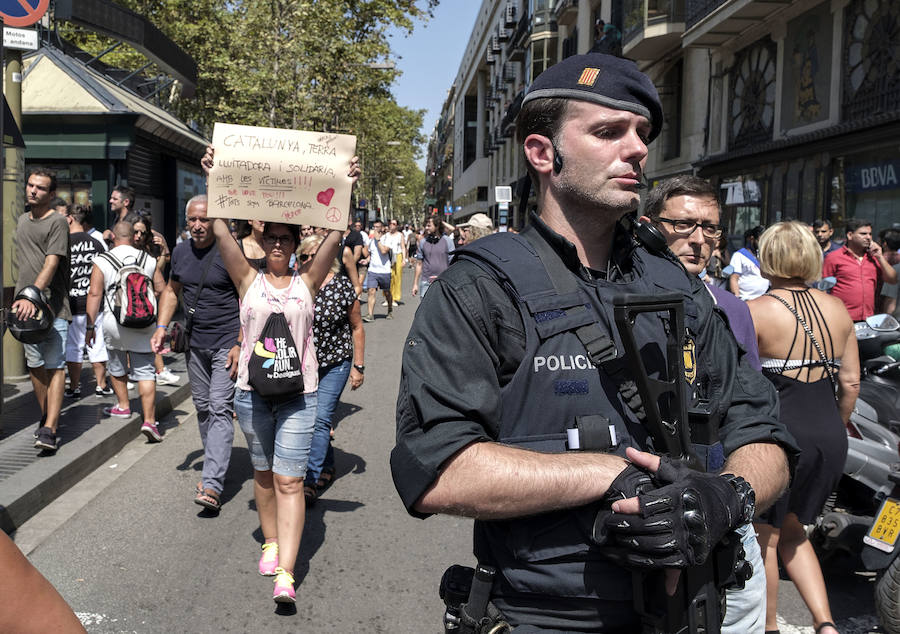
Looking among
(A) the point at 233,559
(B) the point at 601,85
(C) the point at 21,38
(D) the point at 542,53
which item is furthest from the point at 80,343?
(D) the point at 542,53

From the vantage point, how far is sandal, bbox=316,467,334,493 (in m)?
5.82

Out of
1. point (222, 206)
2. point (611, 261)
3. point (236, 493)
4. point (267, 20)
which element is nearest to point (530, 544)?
point (611, 261)

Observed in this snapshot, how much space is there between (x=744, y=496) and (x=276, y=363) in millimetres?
2925

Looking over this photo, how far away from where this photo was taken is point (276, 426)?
432 centimetres

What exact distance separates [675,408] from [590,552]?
13.2 inches

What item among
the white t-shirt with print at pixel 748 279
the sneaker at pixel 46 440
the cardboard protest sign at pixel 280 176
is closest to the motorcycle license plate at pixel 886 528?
the cardboard protest sign at pixel 280 176

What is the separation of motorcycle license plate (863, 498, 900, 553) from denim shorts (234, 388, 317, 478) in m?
2.70

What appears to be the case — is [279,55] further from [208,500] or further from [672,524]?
[672,524]

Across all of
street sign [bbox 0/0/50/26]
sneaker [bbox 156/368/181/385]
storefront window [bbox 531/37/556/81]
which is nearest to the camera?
street sign [bbox 0/0/50/26]

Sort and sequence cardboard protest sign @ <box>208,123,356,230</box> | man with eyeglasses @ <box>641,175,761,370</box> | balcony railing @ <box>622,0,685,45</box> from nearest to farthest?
1. man with eyeglasses @ <box>641,175,761,370</box>
2. cardboard protest sign @ <box>208,123,356,230</box>
3. balcony railing @ <box>622,0,685,45</box>

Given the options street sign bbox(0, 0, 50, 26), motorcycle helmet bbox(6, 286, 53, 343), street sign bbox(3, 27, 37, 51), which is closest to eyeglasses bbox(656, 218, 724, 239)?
motorcycle helmet bbox(6, 286, 53, 343)

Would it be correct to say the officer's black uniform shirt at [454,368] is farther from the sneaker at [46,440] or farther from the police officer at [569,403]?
the sneaker at [46,440]

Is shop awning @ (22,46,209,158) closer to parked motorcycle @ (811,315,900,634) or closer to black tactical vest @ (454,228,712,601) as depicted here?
parked motorcycle @ (811,315,900,634)

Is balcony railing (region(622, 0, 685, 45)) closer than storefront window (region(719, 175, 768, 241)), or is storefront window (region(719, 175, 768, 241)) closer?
storefront window (region(719, 175, 768, 241))
